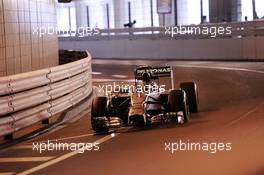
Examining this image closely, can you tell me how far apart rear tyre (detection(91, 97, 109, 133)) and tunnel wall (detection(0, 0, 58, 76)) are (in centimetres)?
268

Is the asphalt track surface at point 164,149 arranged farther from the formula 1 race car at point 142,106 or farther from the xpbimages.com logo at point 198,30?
the xpbimages.com logo at point 198,30

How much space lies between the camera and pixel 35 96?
11461 mm

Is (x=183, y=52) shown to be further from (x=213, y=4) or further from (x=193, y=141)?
(x=193, y=141)

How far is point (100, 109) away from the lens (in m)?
11.0

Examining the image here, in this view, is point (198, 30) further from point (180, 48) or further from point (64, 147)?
point (64, 147)

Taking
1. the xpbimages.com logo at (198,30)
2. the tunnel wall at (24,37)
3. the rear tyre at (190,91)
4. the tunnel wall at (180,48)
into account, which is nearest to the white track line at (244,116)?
the rear tyre at (190,91)

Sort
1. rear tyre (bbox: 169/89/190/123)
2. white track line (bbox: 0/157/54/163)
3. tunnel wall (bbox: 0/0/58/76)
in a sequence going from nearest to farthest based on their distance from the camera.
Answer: white track line (bbox: 0/157/54/163), rear tyre (bbox: 169/89/190/123), tunnel wall (bbox: 0/0/58/76)

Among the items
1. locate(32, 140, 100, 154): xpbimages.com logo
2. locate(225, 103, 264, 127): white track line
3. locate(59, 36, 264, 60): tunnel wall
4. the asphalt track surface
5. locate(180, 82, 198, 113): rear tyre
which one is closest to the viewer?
the asphalt track surface

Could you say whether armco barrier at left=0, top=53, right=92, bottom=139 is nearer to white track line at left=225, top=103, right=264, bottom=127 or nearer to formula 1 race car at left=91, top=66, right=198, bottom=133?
formula 1 race car at left=91, top=66, right=198, bottom=133

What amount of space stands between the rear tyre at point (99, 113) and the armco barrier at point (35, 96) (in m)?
1.11

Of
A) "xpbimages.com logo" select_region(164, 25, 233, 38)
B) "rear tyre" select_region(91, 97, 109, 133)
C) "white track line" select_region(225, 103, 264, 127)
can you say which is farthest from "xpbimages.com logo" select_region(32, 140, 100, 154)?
"xpbimages.com logo" select_region(164, 25, 233, 38)

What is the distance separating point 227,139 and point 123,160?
192 cm

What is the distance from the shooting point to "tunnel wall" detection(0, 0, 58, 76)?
1305 centimetres

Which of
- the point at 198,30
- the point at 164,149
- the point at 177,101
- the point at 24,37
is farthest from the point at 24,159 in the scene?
the point at 198,30
